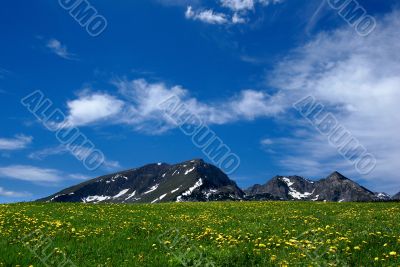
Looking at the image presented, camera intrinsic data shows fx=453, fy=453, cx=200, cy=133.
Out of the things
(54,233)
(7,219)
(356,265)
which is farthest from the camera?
(7,219)

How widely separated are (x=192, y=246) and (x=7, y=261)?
574 cm

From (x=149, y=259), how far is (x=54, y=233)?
609cm

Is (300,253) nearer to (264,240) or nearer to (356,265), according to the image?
(356,265)

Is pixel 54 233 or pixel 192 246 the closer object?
pixel 192 246

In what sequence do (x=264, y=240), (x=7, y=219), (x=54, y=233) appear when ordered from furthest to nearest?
(x=7, y=219) → (x=54, y=233) → (x=264, y=240)

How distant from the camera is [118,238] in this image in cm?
1752

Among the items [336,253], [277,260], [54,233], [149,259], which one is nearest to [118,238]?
[54,233]

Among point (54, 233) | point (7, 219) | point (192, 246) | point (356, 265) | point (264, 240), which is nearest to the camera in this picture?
point (356, 265)

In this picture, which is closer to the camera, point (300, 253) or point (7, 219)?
point (300, 253)

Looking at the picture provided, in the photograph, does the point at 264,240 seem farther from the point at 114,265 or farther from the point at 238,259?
the point at 114,265

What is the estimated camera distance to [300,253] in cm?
1385

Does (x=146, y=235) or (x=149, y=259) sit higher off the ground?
(x=146, y=235)

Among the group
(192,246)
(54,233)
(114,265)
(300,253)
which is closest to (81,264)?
(114,265)

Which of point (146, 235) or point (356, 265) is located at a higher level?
point (146, 235)
